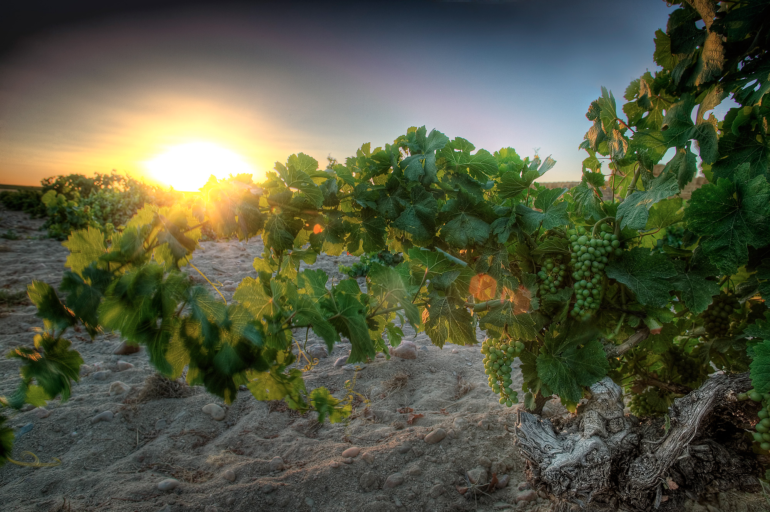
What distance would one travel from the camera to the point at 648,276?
1563mm

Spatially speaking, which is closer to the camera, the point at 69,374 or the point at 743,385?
the point at 69,374

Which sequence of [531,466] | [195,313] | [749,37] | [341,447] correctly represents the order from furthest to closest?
[341,447] → [531,466] → [749,37] → [195,313]

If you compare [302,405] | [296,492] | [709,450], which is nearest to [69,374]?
[302,405]

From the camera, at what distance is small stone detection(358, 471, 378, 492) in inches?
88.4

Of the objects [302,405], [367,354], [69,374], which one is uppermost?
[367,354]

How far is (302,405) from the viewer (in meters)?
1.63

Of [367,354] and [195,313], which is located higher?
[195,313]

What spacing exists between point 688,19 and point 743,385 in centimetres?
182

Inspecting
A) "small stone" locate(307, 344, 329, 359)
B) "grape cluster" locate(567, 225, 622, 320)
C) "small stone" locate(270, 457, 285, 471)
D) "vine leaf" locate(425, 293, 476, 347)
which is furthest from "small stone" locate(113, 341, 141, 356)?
"grape cluster" locate(567, 225, 622, 320)

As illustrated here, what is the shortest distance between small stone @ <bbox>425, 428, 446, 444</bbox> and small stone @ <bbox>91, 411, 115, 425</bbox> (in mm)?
2458

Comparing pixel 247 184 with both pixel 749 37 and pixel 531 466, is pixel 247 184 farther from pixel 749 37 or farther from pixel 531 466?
pixel 749 37

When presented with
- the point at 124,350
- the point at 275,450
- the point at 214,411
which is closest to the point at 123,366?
the point at 124,350

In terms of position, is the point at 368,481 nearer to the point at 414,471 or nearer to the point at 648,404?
the point at 414,471

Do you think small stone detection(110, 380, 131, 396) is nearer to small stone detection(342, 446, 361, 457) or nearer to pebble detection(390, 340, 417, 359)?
small stone detection(342, 446, 361, 457)
